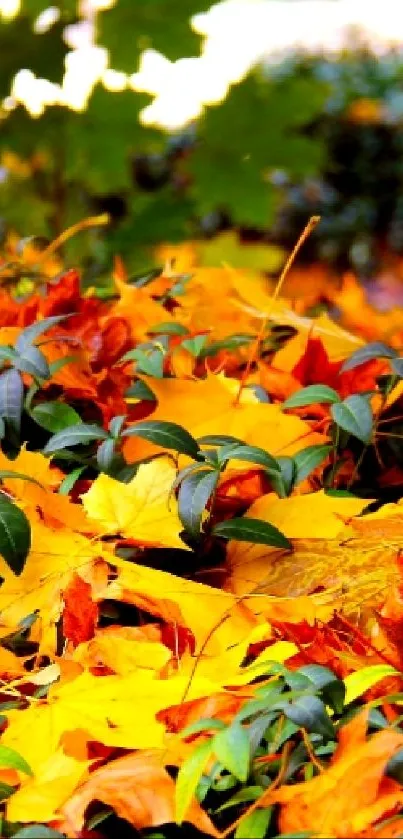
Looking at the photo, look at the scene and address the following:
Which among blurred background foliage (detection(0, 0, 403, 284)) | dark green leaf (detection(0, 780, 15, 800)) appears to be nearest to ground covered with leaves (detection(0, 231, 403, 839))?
dark green leaf (detection(0, 780, 15, 800))

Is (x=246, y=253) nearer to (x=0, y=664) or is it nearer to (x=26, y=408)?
(x=26, y=408)

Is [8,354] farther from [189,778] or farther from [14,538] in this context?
[189,778]

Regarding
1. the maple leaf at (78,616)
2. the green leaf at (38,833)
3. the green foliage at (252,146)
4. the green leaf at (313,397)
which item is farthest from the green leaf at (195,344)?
the green foliage at (252,146)

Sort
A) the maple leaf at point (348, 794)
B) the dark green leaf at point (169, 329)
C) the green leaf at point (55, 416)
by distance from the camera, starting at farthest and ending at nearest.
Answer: the dark green leaf at point (169, 329), the green leaf at point (55, 416), the maple leaf at point (348, 794)

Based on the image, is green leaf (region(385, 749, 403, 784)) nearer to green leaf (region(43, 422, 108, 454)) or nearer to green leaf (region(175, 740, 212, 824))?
green leaf (region(175, 740, 212, 824))

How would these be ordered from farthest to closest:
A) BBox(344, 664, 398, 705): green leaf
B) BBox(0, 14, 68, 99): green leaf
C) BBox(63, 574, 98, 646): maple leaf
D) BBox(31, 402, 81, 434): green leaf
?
BBox(0, 14, 68, 99): green leaf → BBox(31, 402, 81, 434): green leaf → BBox(63, 574, 98, 646): maple leaf → BBox(344, 664, 398, 705): green leaf

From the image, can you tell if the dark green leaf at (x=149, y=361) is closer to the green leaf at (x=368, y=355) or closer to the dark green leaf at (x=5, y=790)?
the green leaf at (x=368, y=355)
